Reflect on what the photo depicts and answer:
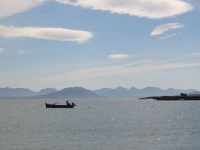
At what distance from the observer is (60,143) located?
5981 cm

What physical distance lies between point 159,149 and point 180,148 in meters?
3.47

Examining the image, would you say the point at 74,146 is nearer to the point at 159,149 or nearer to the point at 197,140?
the point at 159,149

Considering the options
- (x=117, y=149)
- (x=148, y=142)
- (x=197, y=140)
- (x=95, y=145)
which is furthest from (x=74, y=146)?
(x=197, y=140)

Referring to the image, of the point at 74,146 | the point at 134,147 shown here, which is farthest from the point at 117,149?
the point at 74,146

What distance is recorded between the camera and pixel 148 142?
6000 cm

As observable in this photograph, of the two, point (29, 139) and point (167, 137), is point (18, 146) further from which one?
point (167, 137)

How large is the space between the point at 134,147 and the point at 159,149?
3.94 m

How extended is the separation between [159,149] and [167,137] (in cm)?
1475

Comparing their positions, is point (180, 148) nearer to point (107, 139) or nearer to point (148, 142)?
point (148, 142)

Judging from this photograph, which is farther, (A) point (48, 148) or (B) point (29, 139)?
(B) point (29, 139)

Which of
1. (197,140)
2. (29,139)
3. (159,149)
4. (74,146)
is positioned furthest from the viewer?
(29,139)

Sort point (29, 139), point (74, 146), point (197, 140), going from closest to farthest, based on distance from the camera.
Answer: point (74, 146) < point (197, 140) < point (29, 139)

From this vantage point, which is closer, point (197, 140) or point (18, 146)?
point (18, 146)

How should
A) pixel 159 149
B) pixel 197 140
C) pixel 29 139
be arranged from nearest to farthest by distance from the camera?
pixel 159 149 → pixel 197 140 → pixel 29 139
